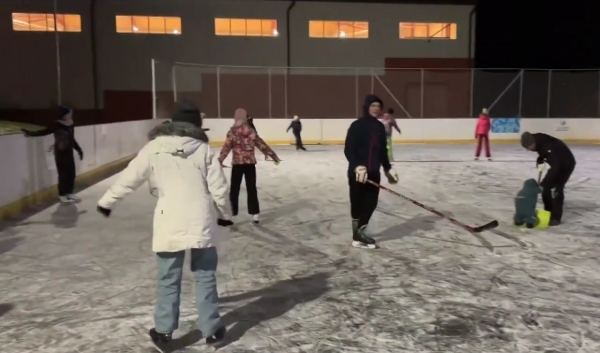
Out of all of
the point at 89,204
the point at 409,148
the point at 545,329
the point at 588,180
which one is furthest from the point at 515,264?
the point at 409,148

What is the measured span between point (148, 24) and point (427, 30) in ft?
38.1

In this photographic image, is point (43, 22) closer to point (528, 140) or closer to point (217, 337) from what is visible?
point (528, 140)

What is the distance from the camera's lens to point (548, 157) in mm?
5801

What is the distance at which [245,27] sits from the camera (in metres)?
22.1

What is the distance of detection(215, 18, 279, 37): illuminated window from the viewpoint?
861 inches

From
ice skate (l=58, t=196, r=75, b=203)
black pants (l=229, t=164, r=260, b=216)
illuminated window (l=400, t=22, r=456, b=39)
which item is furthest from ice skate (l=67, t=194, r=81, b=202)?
illuminated window (l=400, t=22, r=456, b=39)

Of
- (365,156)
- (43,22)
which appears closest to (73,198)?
(365,156)

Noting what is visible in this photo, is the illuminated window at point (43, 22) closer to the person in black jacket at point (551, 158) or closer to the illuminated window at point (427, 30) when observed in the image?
the illuminated window at point (427, 30)

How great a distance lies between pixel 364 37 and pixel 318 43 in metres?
1.99

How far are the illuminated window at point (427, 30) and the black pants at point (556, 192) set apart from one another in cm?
1807

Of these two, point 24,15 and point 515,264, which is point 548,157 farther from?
point 24,15

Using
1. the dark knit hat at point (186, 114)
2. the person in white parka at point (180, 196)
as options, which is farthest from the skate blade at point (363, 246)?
the dark knit hat at point (186, 114)

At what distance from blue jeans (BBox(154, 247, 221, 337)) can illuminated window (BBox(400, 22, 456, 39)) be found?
21606mm

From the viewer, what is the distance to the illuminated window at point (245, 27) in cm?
2188
